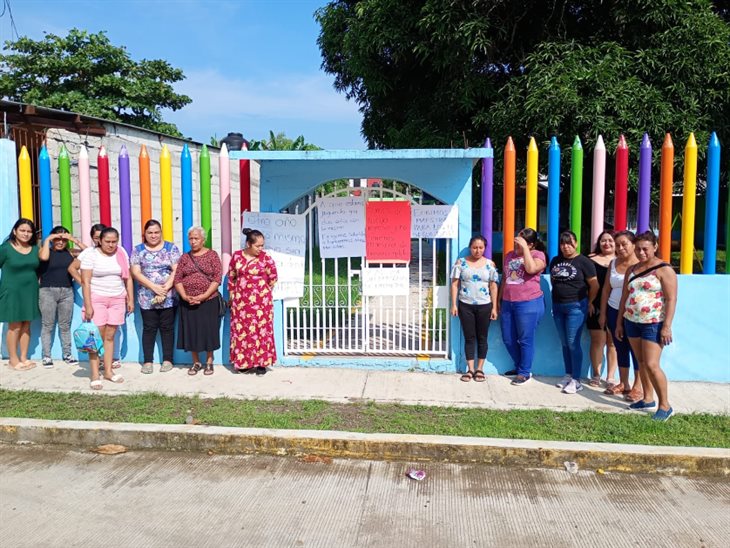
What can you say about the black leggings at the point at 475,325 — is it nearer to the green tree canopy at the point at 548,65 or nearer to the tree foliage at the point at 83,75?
the green tree canopy at the point at 548,65

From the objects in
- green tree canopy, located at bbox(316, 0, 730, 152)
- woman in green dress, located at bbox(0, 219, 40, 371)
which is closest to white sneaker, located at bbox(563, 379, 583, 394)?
green tree canopy, located at bbox(316, 0, 730, 152)

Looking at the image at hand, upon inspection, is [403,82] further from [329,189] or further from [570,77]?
[329,189]

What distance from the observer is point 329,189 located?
6707 millimetres

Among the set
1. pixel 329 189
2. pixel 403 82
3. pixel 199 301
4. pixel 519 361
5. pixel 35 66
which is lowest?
pixel 519 361

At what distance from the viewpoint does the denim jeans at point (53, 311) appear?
6371 mm

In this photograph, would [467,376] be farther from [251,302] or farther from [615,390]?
[251,302]

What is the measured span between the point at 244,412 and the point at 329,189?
2.79 m

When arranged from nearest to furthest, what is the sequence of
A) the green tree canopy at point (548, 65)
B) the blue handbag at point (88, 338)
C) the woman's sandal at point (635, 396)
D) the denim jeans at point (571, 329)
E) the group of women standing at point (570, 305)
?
the group of women standing at point (570, 305), the woman's sandal at point (635, 396), the blue handbag at point (88, 338), the denim jeans at point (571, 329), the green tree canopy at point (548, 65)

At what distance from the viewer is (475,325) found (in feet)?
19.5

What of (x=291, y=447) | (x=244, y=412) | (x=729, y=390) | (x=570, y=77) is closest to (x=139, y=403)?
(x=244, y=412)

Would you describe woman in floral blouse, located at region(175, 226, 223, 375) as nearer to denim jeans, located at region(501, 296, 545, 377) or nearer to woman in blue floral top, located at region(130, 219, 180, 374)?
woman in blue floral top, located at region(130, 219, 180, 374)

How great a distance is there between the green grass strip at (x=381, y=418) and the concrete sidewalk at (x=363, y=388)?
0.73 ft

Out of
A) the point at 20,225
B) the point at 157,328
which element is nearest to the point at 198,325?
the point at 157,328

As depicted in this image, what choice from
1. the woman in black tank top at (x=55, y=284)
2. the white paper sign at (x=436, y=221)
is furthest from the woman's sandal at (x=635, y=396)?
the woman in black tank top at (x=55, y=284)
